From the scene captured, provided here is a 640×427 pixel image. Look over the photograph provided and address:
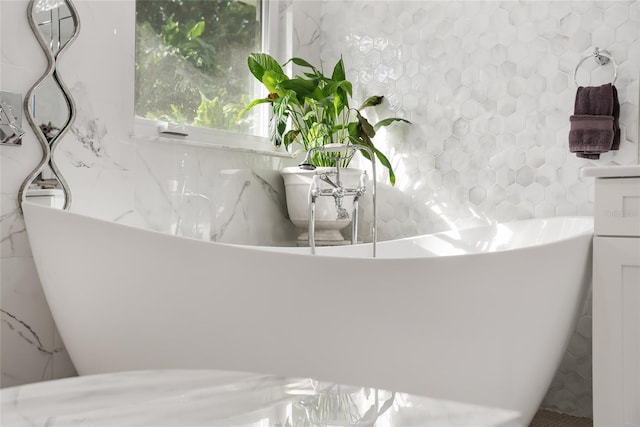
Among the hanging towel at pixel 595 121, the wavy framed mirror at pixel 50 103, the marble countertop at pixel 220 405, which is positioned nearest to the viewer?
the marble countertop at pixel 220 405

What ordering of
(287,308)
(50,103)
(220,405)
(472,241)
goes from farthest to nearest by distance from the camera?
(472,241) → (50,103) → (287,308) → (220,405)

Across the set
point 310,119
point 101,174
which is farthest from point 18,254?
point 310,119

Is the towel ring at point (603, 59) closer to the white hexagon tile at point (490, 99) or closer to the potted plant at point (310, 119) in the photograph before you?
the white hexagon tile at point (490, 99)

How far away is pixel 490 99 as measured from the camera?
2.52 metres

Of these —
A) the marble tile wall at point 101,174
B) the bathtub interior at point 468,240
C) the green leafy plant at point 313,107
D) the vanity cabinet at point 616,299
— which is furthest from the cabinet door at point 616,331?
the marble tile wall at point 101,174

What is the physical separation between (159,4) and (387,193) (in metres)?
1.31

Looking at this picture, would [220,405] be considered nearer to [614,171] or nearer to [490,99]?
[614,171]

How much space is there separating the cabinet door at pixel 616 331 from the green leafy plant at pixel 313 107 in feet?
3.56

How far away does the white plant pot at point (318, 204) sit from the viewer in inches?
102

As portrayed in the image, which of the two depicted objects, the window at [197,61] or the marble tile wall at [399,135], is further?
the window at [197,61]

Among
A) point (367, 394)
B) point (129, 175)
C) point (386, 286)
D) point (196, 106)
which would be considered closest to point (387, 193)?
point (196, 106)

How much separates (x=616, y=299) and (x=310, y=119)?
1469 mm

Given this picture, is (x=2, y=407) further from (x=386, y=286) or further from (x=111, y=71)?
(x=111, y=71)

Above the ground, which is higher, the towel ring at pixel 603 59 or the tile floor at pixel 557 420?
the towel ring at pixel 603 59
